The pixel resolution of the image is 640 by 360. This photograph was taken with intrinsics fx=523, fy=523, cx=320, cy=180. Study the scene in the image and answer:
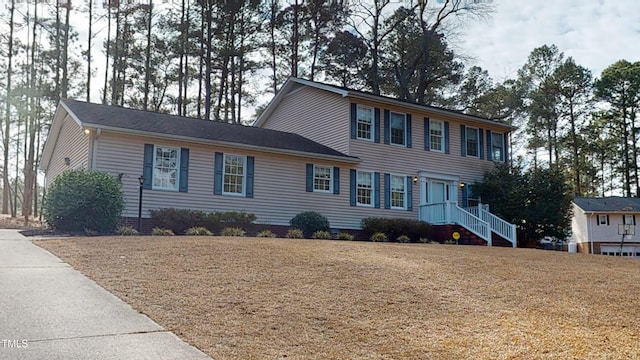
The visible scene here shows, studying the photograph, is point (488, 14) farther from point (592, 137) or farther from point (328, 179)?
point (328, 179)

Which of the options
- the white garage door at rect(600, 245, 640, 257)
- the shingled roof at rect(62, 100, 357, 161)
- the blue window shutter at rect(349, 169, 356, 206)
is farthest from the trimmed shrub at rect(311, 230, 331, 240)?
the white garage door at rect(600, 245, 640, 257)

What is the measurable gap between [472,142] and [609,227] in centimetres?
1778

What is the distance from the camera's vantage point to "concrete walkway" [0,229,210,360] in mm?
4398

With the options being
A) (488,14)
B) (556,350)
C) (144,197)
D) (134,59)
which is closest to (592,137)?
(488,14)

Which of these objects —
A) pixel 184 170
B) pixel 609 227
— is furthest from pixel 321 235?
pixel 609 227

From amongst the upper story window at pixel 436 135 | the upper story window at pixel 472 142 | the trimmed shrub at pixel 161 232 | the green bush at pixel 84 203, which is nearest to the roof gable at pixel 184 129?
the green bush at pixel 84 203

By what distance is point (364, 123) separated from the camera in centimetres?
1992

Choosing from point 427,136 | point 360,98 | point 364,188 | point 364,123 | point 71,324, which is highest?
point 360,98

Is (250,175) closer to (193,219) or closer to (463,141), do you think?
(193,219)

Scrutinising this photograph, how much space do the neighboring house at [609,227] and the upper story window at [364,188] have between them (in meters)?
21.0

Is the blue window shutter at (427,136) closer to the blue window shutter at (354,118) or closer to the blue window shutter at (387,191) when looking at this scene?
the blue window shutter at (387,191)

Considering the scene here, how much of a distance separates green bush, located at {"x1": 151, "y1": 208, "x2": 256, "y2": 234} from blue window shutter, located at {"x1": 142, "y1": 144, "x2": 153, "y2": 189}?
881 mm

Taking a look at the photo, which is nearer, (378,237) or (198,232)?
(198,232)

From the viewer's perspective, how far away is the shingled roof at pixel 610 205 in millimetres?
33872
